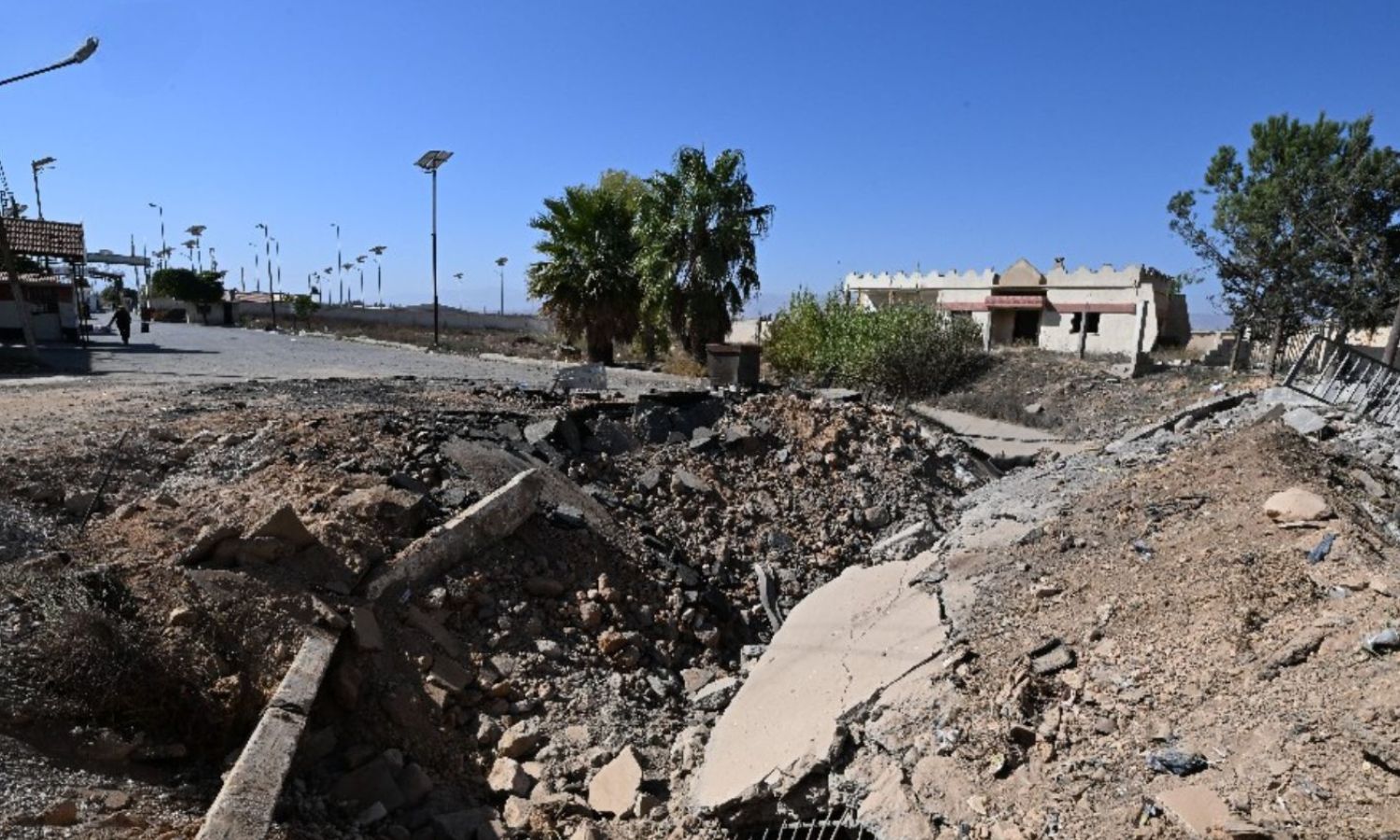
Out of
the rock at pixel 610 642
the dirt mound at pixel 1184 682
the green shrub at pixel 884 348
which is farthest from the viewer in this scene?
the green shrub at pixel 884 348

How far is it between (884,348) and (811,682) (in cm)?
1361

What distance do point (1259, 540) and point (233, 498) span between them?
6.36 m

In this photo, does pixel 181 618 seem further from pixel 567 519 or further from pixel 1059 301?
pixel 1059 301

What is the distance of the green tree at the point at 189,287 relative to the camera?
4909 cm

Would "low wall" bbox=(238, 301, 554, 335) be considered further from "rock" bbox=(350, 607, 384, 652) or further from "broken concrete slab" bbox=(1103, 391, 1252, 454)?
"rock" bbox=(350, 607, 384, 652)

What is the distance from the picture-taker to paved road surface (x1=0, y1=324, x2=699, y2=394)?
1400cm

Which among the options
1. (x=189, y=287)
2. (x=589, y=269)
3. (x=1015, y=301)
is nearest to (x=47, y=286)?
(x=589, y=269)

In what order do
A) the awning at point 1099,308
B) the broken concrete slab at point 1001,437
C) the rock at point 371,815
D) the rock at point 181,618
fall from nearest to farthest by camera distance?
A: 1. the rock at point 371,815
2. the rock at point 181,618
3. the broken concrete slab at point 1001,437
4. the awning at point 1099,308

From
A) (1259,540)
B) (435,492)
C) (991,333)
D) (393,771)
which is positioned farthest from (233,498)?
(991,333)

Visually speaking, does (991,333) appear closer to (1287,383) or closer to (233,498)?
(1287,383)

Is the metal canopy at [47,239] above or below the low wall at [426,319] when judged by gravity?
above

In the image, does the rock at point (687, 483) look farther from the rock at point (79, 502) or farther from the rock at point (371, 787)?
the rock at point (79, 502)

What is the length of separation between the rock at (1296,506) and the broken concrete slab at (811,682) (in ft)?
6.70

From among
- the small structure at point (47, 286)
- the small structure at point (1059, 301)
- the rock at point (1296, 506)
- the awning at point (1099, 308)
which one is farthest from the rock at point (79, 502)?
the awning at point (1099, 308)
